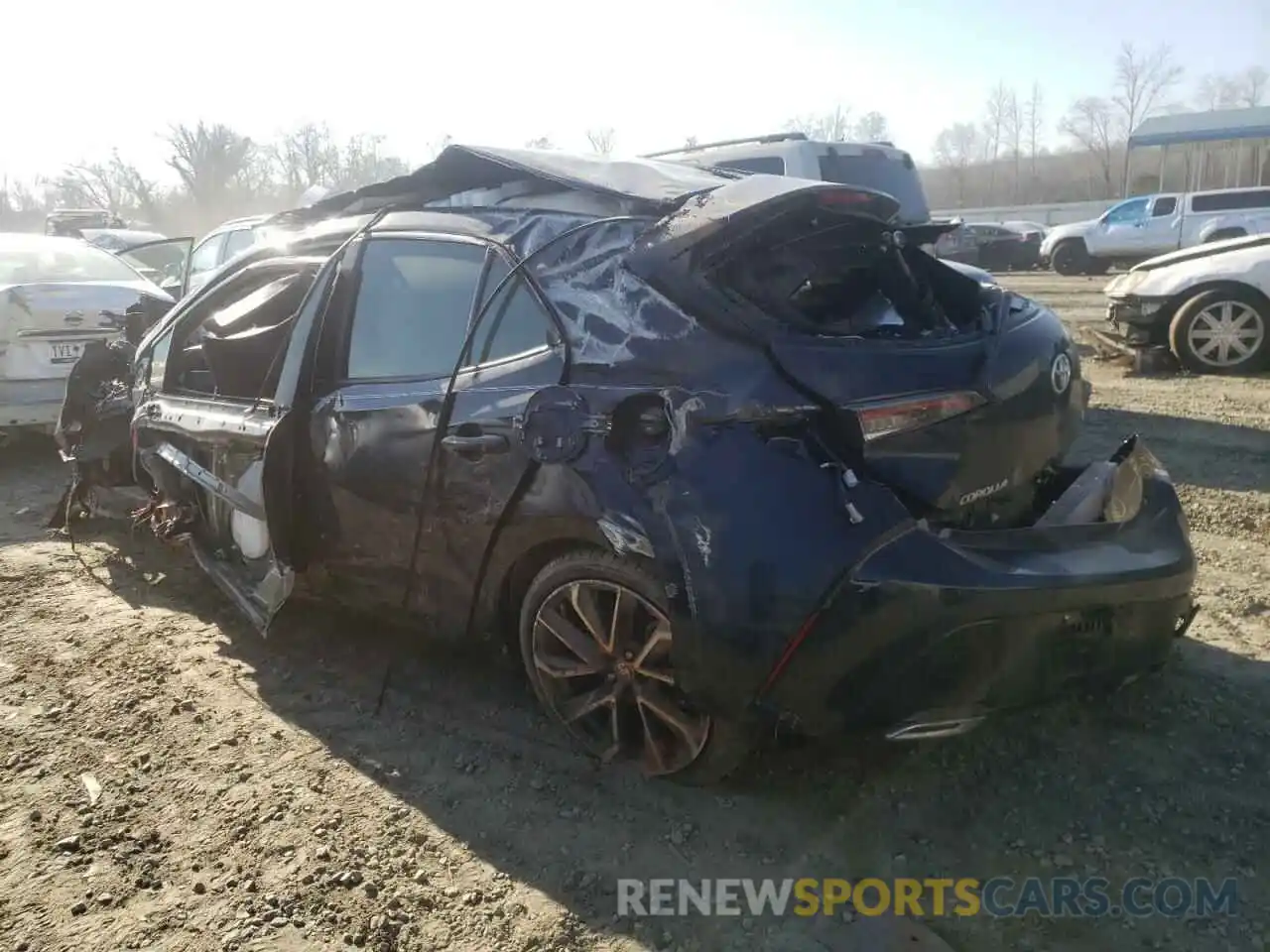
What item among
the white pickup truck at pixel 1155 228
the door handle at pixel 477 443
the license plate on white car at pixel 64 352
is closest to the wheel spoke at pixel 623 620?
the door handle at pixel 477 443

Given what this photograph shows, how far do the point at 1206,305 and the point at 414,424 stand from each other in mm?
7801

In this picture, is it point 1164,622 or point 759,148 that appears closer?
point 1164,622

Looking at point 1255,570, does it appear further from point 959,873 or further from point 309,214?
point 309,214

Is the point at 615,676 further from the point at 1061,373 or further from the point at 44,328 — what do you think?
the point at 44,328

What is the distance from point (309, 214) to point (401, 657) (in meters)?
2.00

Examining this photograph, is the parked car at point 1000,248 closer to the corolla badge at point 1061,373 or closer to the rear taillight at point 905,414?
the corolla badge at point 1061,373

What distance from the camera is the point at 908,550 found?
2453 mm

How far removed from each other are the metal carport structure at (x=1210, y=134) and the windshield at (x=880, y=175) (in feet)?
93.6

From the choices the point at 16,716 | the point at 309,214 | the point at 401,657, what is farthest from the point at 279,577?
the point at 309,214

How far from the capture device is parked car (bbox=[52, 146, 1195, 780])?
2475 millimetres

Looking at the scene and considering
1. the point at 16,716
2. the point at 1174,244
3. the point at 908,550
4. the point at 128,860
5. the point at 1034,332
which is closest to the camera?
the point at 908,550

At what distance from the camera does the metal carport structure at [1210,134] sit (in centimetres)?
3161

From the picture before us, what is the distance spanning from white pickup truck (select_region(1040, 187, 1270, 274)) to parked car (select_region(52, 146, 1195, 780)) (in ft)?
67.5

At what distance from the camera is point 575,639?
2957 mm
